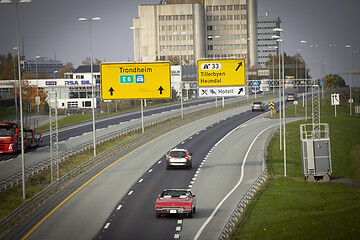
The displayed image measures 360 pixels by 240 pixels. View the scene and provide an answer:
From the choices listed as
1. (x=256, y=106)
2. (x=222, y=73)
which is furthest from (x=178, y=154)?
(x=256, y=106)

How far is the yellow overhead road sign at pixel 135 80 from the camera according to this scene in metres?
47.2

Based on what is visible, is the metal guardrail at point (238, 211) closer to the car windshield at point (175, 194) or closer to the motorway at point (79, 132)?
the car windshield at point (175, 194)

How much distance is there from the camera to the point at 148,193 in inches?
1607

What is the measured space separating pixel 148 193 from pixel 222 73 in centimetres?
1180

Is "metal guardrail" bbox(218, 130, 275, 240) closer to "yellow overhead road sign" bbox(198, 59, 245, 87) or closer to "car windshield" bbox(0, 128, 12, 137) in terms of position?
"yellow overhead road sign" bbox(198, 59, 245, 87)

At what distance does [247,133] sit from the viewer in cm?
8000

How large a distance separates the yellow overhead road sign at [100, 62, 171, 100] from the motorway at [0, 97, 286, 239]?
6.60 meters

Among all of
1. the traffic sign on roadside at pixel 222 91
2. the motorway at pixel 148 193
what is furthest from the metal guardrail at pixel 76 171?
the traffic sign on roadside at pixel 222 91

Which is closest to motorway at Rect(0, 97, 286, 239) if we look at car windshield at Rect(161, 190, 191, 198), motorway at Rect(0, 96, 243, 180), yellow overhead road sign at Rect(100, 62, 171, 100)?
car windshield at Rect(161, 190, 191, 198)

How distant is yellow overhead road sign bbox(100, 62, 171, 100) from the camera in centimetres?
4719

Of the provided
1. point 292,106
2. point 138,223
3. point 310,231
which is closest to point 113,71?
point 138,223

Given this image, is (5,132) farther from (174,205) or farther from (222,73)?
(174,205)

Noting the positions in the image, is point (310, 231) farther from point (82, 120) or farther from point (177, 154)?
point (82, 120)

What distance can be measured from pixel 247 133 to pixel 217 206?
146ft
